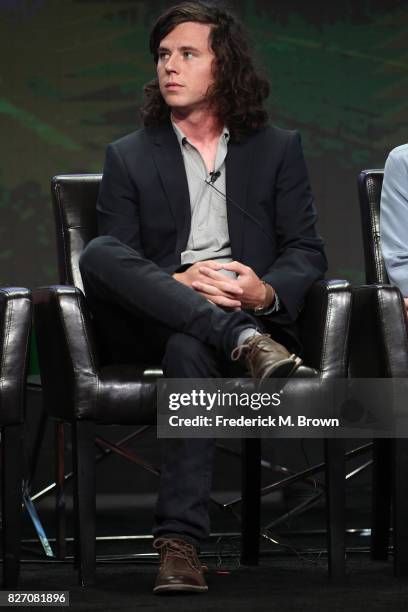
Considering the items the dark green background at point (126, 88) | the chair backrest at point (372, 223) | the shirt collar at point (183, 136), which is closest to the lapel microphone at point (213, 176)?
the shirt collar at point (183, 136)

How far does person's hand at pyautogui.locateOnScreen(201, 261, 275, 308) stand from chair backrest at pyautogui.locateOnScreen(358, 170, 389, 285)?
1.89 ft

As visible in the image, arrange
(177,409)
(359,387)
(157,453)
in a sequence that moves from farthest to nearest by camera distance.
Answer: (157,453) → (359,387) → (177,409)

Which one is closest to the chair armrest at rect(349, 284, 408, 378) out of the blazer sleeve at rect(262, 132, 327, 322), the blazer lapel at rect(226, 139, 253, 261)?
the blazer sleeve at rect(262, 132, 327, 322)

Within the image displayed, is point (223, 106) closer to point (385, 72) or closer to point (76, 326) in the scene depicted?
point (76, 326)

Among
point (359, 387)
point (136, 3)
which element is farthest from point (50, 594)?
point (136, 3)

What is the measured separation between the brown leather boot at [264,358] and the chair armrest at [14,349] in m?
0.52

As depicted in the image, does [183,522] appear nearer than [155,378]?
Yes

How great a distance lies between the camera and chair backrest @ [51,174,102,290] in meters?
3.38

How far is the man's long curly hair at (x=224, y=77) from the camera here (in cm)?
325

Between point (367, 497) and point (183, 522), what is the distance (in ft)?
5.99

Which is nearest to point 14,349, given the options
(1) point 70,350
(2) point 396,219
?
(1) point 70,350

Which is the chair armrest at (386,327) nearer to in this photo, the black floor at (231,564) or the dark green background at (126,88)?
the black floor at (231,564)

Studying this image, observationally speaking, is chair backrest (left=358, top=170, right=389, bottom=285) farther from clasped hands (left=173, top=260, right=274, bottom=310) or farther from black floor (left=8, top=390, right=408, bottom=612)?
black floor (left=8, top=390, right=408, bottom=612)

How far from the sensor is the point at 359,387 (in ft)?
9.64
